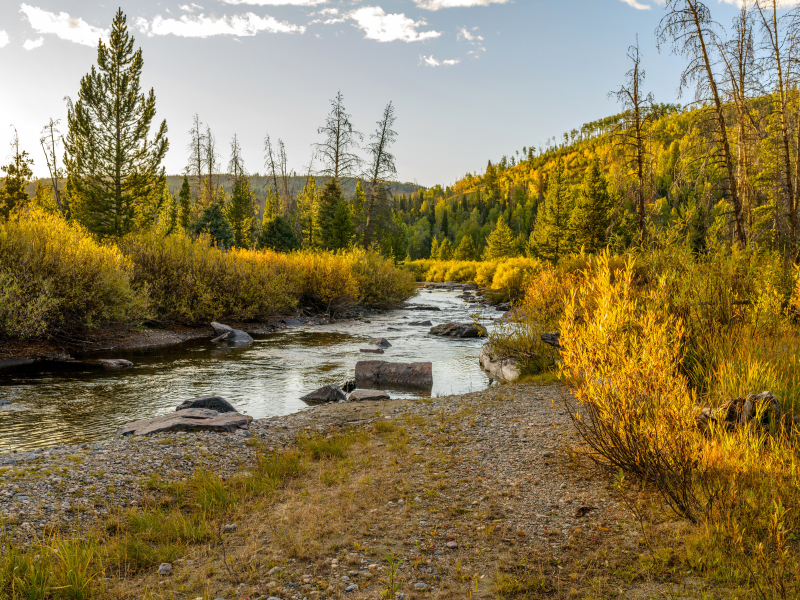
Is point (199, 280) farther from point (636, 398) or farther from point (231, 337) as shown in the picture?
point (636, 398)

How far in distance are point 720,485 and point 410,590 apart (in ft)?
8.49

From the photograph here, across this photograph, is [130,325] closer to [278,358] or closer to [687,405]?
[278,358]

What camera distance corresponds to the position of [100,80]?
2822 centimetres

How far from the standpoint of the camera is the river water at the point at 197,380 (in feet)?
29.3

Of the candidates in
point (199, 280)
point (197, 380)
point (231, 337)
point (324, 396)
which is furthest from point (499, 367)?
point (199, 280)

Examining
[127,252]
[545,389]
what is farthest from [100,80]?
[545,389]

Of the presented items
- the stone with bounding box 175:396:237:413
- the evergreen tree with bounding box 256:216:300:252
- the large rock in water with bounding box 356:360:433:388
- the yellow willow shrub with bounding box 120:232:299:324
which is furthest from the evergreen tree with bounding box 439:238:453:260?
the stone with bounding box 175:396:237:413

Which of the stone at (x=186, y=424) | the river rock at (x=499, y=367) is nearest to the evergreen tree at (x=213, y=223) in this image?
the river rock at (x=499, y=367)

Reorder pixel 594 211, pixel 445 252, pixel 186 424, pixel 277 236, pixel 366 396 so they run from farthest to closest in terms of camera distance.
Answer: pixel 445 252
pixel 277 236
pixel 594 211
pixel 366 396
pixel 186 424

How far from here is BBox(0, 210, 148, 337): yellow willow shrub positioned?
46.1 feet

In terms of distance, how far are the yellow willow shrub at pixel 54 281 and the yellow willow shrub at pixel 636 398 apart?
15.4 metres

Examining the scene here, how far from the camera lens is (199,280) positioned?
70.9 feet

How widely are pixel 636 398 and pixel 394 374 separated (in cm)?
884

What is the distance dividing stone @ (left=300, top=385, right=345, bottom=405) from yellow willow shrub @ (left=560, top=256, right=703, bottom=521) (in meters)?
7.02
